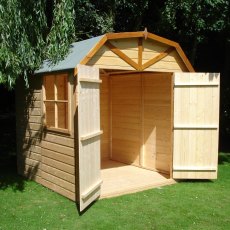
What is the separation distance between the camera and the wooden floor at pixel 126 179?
6695 millimetres

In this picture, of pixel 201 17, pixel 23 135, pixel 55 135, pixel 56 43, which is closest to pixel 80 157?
pixel 55 135

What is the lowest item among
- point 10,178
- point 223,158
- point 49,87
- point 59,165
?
point 223,158

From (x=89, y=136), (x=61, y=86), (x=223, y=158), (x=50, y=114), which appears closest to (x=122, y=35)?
(x=61, y=86)

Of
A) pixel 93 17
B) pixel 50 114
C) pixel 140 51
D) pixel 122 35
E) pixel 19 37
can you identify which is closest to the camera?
pixel 19 37

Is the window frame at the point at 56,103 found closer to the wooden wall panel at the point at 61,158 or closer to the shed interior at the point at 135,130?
the wooden wall panel at the point at 61,158

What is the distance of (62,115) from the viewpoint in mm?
7012

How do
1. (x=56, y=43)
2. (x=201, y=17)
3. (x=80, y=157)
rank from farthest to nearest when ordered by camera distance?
(x=201, y=17) < (x=56, y=43) < (x=80, y=157)

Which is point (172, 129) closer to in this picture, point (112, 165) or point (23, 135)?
point (112, 165)

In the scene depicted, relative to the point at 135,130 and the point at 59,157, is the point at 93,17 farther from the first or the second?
the point at 59,157

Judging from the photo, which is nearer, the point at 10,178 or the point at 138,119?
the point at 10,178

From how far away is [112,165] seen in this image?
29.9 feet

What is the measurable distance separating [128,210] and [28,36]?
12.0 feet

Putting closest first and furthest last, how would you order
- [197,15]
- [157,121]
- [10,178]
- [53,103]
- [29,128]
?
[53,103], [29,128], [10,178], [157,121], [197,15]

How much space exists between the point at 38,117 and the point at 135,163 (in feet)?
9.93
